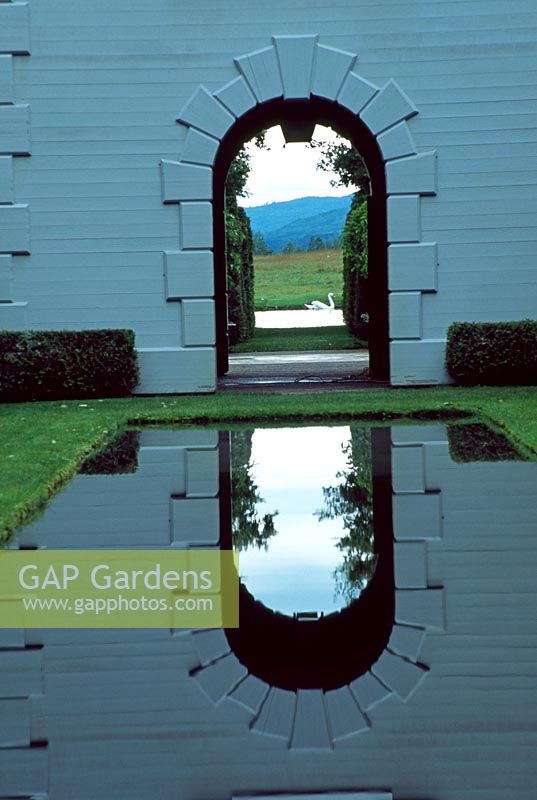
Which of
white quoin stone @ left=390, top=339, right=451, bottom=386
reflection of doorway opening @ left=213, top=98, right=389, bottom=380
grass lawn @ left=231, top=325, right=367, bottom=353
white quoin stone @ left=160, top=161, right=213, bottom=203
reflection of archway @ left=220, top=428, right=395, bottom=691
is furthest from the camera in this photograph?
grass lawn @ left=231, top=325, right=367, bottom=353

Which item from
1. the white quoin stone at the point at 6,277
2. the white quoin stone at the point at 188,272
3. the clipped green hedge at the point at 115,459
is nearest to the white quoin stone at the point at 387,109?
the white quoin stone at the point at 188,272

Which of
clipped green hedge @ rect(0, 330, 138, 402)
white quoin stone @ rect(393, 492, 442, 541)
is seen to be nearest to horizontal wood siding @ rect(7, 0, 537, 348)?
clipped green hedge @ rect(0, 330, 138, 402)

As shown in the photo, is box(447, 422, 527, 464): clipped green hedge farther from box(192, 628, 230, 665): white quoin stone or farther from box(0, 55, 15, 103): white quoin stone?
box(0, 55, 15, 103): white quoin stone

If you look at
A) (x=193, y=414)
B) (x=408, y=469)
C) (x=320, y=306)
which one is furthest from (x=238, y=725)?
(x=320, y=306)

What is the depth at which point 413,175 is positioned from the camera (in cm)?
Result: 1486

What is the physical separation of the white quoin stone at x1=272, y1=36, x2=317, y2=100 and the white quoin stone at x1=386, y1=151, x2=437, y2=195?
1.36m

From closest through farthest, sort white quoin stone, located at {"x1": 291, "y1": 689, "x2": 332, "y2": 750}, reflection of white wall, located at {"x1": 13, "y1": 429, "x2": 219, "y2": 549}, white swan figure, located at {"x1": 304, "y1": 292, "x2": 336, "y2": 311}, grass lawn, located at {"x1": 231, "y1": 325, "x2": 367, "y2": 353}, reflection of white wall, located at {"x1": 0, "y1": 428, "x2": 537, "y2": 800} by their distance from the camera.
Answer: reflection of white wall, located at {"x1": 0, "y1": 428, "x2": 537, "y2": 800} < white quoin stone, located at {"x1": 291, "y1": 689, "x2": 332, "y2": 750} < reflection of white wall, located at {"x1": 13, "y1": 429, "x2": 219, "y2": 549} < grass lawn, located at {"x1": 231, "y1": 325, "x2": 367, "y2": 353} < white swan figure, located at {"x1": 304, "y1": 292, "x2": 336, "y2": 311}

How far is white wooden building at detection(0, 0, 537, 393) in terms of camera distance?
48.7ft

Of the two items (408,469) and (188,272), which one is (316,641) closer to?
(408,469)

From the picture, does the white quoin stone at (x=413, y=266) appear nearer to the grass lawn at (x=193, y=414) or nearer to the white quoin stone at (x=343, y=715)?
the grass lawn at (x=193, y=414)

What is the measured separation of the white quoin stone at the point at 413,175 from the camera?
14844 mm

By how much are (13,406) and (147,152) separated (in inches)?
135

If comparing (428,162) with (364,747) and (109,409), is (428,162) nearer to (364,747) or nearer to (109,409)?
(109,409)

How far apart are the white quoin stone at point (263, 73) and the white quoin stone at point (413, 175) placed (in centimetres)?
162
